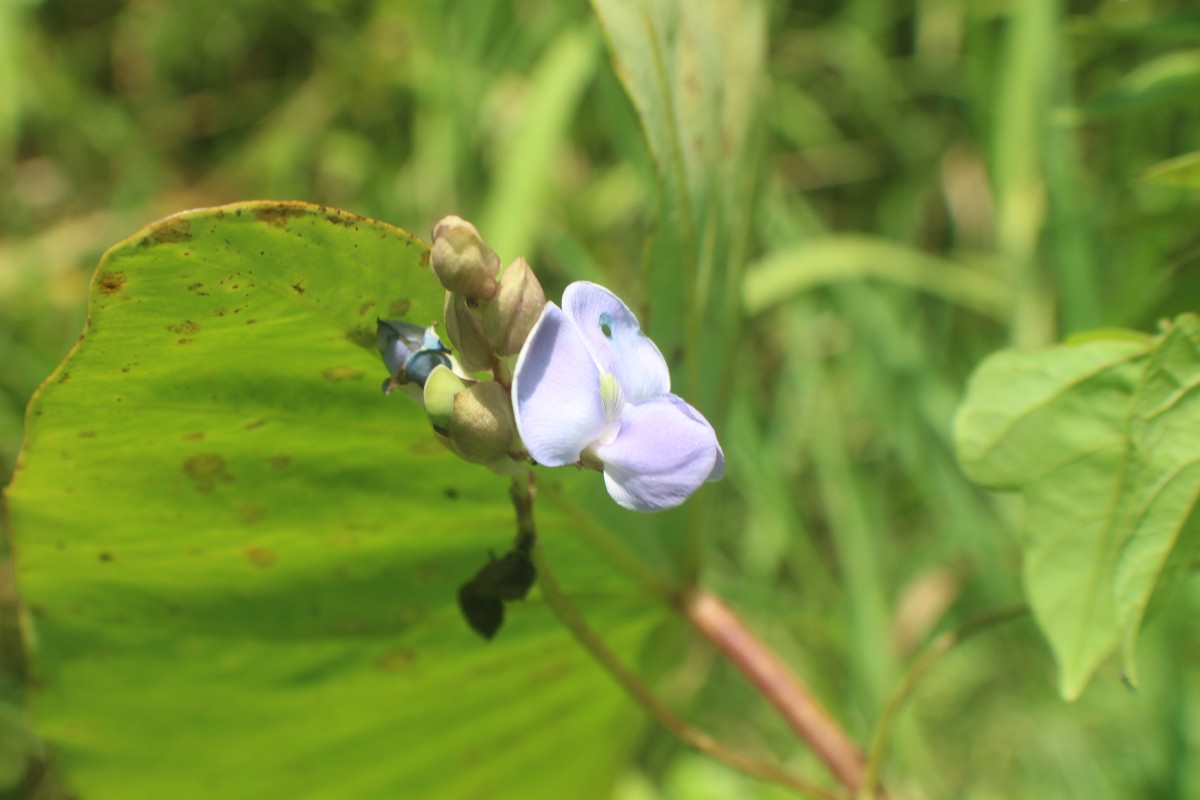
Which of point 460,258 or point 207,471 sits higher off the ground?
point 460,258

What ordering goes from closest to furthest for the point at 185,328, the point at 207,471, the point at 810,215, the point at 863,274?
the point at 185,328 < the point at 207,471 < the point at 863,274 < the point at 810,215

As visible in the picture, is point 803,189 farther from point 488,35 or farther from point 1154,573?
point 1154,573

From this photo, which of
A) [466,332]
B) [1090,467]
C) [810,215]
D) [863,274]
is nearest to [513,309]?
[466,332]

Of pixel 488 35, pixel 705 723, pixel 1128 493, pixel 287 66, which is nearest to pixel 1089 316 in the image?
pixel 1128 493

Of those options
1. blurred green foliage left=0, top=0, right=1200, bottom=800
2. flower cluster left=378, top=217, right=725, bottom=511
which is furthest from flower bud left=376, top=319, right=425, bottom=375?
blurred green foliage left=0, top=0, right=1200, bottom=800

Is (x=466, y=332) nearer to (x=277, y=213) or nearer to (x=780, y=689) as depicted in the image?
(x=277, y=213)

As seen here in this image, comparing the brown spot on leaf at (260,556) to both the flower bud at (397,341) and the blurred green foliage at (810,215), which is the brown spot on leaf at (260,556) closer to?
the flower bud at (397,341)
